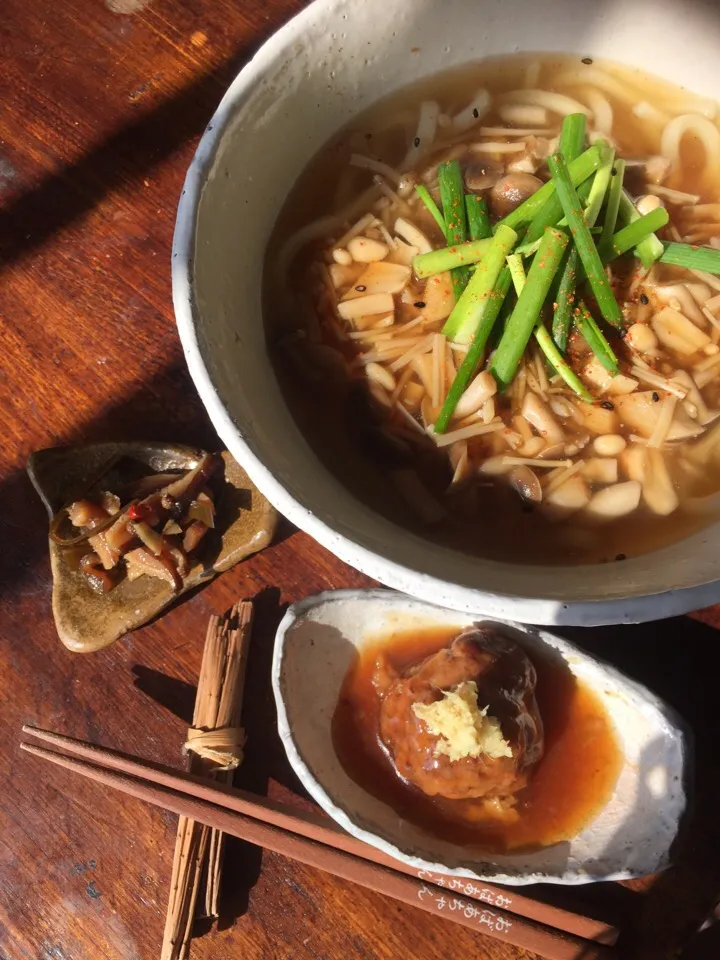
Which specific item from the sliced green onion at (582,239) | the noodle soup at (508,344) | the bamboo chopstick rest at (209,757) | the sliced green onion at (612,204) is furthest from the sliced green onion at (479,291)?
the bamboo chopstick rest at (209,757)

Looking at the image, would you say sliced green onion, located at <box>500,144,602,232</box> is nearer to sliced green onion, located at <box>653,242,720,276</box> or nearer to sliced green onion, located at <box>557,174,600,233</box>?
sliced green onion, located at <box>557,174,600,233</box>

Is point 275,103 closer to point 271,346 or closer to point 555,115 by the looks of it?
point 271,346

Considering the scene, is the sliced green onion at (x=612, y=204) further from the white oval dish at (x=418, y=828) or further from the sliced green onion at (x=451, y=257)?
the white oval dish at (x=418, y=828)

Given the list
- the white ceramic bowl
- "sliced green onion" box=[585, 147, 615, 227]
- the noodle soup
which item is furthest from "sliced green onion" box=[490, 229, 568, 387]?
the white ceramic bowl

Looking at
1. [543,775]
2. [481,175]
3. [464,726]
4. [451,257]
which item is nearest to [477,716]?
[464,726]

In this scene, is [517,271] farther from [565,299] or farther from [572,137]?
[572,137]

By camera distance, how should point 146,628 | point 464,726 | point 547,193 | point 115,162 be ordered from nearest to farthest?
point 464,726, point 547,193, point 146,628, point 115,162
